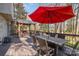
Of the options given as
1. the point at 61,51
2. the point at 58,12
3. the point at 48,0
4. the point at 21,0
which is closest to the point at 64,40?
the point at 61,51

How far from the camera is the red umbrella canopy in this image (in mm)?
3787

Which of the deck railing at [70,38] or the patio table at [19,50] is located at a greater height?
the deck railing at [70,38]

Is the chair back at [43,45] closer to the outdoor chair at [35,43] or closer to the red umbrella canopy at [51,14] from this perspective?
the outdoor chair at [35,43]

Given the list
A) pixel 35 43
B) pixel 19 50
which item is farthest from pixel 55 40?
pixel 19 50

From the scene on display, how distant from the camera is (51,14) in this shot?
12.5 feet

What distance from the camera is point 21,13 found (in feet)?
12.5

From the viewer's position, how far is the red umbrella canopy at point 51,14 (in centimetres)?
379

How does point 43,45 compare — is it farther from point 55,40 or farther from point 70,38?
point 70,38

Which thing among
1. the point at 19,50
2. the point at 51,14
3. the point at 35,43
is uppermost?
the point at 51,14

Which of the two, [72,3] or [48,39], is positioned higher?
[72,3]

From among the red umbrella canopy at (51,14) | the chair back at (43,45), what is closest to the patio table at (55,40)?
the chair back at (43,45)

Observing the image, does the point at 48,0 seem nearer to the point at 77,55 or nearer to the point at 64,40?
the point at 64,40

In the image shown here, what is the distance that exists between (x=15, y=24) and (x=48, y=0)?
690mm

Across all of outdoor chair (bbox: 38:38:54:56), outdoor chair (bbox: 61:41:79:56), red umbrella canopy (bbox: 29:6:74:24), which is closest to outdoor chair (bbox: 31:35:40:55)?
outdoor chair (bbox: 38:38:54:56)
